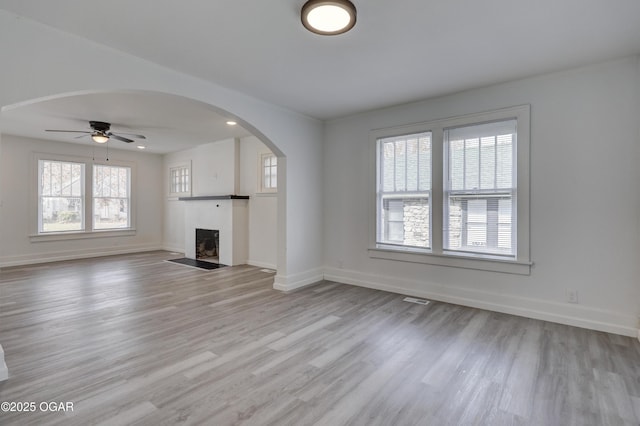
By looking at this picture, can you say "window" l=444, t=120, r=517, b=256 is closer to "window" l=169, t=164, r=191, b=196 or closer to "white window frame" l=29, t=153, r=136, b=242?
"window" l=169, t=164, r=191, b=196

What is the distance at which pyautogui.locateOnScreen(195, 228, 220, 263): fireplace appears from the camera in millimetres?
7243

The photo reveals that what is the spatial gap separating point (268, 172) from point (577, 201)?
16.2 feet

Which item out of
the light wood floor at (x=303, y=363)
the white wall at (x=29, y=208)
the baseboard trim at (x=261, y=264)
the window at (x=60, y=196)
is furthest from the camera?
the window at (x=60, y=196)

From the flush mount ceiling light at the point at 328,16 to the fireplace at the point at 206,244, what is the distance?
5788mm

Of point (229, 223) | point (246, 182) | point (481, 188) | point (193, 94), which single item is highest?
point (193, 94)

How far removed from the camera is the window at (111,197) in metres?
7.64

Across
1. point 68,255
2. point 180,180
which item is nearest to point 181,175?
point 180,180

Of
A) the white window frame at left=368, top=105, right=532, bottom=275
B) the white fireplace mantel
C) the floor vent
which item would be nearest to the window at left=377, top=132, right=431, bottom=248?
the white window frame at left=368, top=105, right=532, bottom=275

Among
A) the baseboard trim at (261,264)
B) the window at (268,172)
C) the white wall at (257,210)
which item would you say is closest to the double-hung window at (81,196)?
the white wall at (257,210)

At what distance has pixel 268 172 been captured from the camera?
6.32 metres

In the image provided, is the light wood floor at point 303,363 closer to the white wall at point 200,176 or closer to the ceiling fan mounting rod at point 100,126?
the ceiling fan mounting rod at point 100,126

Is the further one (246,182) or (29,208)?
(246,182)

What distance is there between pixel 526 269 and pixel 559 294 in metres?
0.38

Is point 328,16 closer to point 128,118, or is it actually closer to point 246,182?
point 128,118
